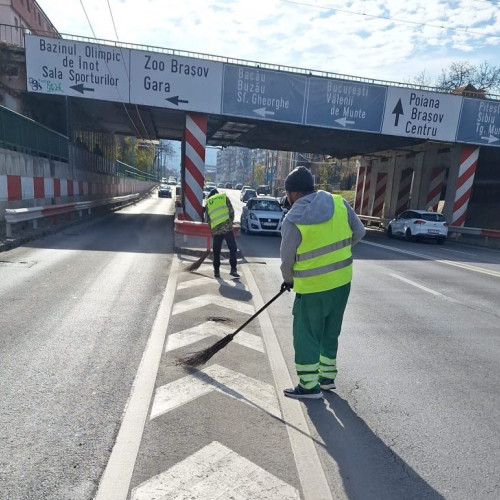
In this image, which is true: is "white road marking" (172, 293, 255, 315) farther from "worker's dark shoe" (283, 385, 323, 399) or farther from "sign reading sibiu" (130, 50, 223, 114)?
"sign reading sibiu" (130, 50, 223, 114)

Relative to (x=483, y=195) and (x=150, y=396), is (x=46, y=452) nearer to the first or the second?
(x=150, y=396)

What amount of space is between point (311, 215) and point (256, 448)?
174 centimetres

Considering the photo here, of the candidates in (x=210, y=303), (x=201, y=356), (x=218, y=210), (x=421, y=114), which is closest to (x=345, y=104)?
(x=421, y=114)

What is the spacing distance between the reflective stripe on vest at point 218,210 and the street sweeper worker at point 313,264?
4556 mm

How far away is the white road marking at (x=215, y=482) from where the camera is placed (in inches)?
88.9

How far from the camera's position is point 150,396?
10.8 ft

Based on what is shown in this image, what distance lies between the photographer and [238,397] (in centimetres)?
338

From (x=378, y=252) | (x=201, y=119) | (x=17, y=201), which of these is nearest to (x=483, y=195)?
(x=378, y=252)

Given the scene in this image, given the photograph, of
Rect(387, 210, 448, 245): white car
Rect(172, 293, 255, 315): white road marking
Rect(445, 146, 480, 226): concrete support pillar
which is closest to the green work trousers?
Rect(172, 293, 255, 315): white road marking

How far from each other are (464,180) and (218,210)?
1543cm

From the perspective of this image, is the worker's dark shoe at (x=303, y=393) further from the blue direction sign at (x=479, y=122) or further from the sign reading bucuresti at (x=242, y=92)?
the blue direction sign at (x=479, y=122)

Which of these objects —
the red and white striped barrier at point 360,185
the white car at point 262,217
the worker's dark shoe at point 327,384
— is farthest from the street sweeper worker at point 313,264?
the red and white striped barrier at point 360,185

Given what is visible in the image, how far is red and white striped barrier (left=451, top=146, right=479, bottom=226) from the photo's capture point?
18391 mm

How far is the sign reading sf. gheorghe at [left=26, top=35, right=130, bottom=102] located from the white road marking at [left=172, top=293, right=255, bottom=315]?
34.3 feet
